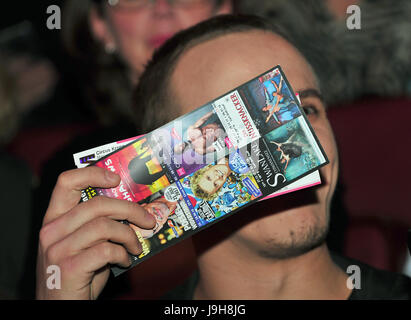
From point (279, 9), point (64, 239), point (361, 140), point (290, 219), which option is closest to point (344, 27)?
point (279, 9)

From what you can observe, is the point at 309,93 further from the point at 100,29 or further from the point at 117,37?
the point at 100,29

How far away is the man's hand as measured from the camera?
3.90ft

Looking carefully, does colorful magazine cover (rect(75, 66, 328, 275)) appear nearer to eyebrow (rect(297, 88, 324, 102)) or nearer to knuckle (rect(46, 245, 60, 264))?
knuckle (rect(46, 245, 60, 264))

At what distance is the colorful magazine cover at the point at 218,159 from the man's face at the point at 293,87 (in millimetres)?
250

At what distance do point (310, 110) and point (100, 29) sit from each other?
54.6 inches

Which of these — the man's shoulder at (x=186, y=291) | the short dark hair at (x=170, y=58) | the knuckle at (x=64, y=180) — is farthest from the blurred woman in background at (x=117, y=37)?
the knuckle at (x=64, y=180)

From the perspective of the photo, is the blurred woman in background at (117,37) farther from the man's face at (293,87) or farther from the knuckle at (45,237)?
the knuckle at (45,237)

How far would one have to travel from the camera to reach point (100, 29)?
252 centimetres

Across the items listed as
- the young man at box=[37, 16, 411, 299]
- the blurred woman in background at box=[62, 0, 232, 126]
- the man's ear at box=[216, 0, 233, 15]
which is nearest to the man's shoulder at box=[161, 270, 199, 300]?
the young man at box=[37, 16, 411, 299]

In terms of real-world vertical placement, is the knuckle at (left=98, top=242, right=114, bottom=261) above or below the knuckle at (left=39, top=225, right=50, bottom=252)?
below

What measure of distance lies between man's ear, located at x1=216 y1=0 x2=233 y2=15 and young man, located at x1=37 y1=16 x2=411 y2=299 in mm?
799

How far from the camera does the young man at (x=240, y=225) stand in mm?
1242

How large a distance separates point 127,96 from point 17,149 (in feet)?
2.82
